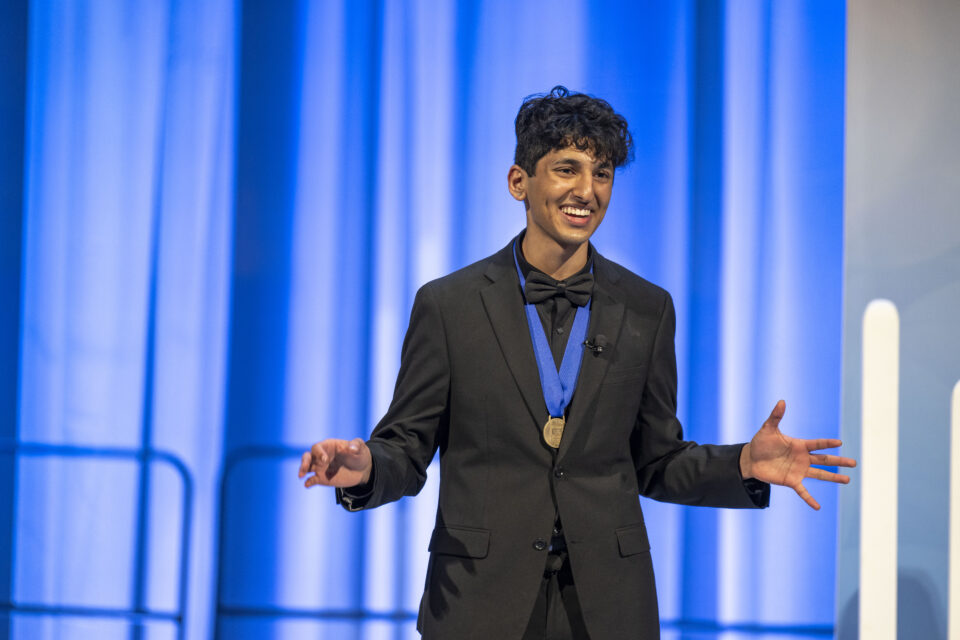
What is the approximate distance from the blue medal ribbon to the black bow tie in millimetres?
17

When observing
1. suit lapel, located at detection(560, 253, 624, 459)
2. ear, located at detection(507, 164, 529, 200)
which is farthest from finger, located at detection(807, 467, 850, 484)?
ear, located at detection(507, 164, 529, 200)

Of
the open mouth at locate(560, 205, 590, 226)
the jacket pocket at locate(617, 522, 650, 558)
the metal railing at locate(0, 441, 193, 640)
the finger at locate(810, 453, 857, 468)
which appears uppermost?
the open mouth at locate(560, 205, 590, 226)

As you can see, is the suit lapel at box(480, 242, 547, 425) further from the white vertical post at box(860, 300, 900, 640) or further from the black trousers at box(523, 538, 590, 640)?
the white vertical post at box(860, 300, 900, 640)

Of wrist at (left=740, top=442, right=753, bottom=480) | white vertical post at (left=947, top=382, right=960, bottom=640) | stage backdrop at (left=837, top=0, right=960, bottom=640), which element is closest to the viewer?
wrist at (left=740, top=442, right=753, bottom=480)

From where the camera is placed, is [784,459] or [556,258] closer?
[784,459]

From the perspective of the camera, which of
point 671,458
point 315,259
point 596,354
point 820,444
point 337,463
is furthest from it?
point 315,259

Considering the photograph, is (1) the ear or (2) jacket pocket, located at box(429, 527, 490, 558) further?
(1) the ear

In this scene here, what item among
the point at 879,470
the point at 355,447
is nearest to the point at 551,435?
the point at 355,447

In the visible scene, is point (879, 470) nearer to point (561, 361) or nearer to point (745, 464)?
point (745, 464)

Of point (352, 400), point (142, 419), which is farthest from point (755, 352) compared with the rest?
point (142, 419)

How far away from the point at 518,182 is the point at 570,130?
17 cm

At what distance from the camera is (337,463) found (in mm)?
1542

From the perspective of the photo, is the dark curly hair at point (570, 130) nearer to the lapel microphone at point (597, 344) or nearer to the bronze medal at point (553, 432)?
the lapel microphone at point (597, 344)

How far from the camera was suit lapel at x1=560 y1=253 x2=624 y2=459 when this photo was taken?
5.62ft
